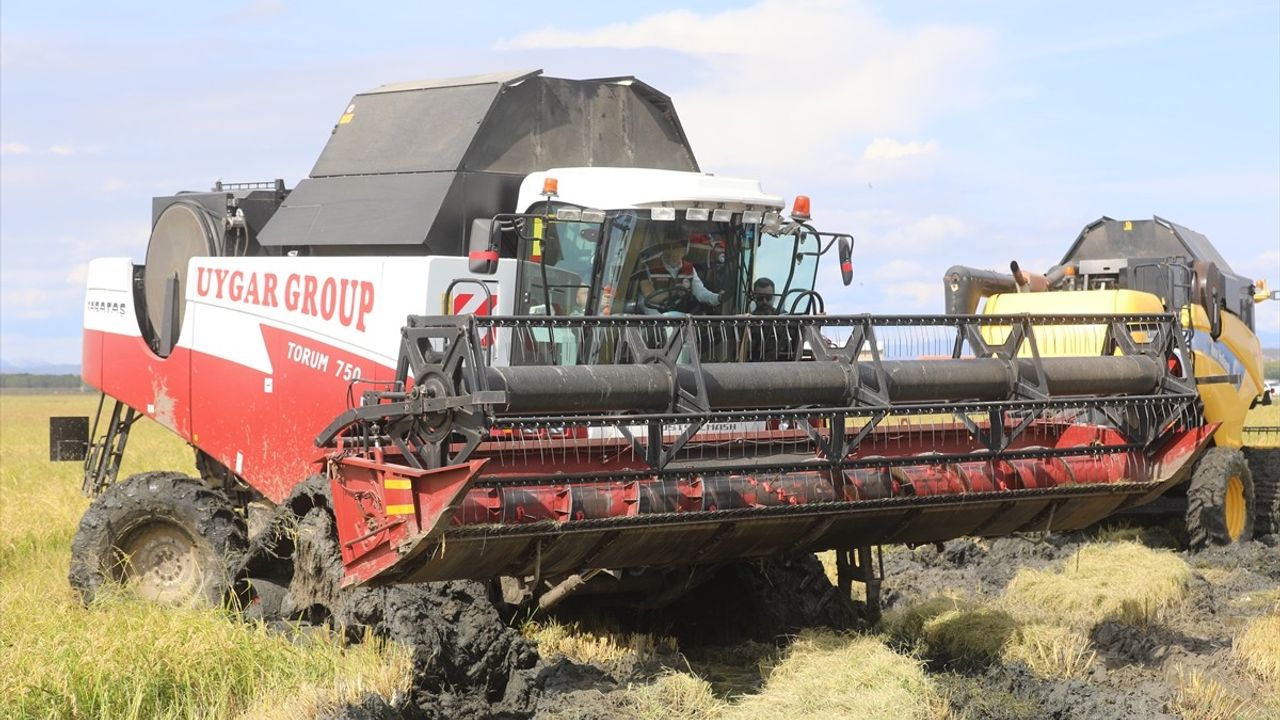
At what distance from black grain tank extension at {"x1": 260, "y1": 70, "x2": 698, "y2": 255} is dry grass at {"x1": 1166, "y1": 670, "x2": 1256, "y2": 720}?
4.24 meters

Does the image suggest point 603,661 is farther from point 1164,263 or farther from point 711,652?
point 1164,263

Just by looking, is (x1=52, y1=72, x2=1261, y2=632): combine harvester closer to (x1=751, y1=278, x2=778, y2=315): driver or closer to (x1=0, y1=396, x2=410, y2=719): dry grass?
(x1=751, y1=278, x2=778, y2=315): driver

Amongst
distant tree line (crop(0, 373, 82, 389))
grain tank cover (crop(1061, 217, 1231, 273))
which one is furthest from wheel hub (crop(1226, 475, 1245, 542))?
distant tree line (crop(0, 373, 82, 389))

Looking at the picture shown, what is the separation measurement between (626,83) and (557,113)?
0.61 metres

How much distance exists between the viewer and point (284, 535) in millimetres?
7910

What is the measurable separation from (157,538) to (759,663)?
3842 mm

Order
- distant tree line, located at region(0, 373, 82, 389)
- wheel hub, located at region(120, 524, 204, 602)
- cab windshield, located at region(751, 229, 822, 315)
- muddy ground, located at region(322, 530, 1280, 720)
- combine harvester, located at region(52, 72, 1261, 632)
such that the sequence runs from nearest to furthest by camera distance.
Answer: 1. combine harvester, located at region(52, 72, 1261, 632)
2. muddy ground, located at region(322, 530, 1280, 720)
3. cab windshield, located at region(751, 229, 822, 315)
4. wheel hub, located at region(120, 524, 204, 602)
5. distant tree line, located at region(0, 373, 82, 389)

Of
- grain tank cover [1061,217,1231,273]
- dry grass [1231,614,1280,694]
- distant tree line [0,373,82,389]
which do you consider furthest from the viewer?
distant tree line [0,373,82,389]

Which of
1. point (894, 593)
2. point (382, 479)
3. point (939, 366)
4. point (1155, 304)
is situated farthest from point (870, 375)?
point (1155, 304)

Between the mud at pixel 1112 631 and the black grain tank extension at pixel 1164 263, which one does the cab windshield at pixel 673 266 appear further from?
the black grain tank extension at pixel 1164 263

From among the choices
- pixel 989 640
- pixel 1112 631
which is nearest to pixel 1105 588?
pixel 1112 631

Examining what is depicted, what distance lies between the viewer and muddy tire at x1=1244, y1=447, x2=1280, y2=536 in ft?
37.8

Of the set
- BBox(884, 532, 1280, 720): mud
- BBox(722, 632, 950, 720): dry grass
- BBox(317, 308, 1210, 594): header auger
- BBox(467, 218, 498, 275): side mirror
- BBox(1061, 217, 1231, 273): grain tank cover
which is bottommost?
BBox(884, 532, 1280, 720): mud

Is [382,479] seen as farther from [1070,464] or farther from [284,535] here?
[1070,464]
